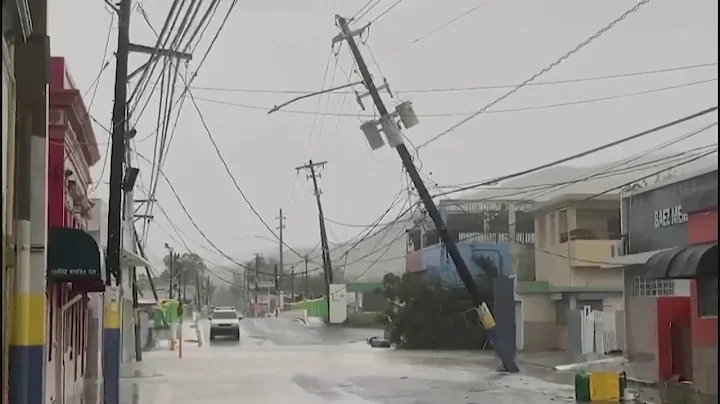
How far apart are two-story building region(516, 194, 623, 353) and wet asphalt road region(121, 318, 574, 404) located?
375cm

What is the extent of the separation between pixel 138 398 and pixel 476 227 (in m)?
41.7

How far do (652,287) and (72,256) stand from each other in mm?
18747

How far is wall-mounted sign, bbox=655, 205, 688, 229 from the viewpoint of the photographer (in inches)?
999

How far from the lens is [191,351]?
1594 inches

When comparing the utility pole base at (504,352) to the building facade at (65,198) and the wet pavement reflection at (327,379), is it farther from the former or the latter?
the building facade at (65,198)

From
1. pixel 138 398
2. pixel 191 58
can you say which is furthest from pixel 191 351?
pixel 191 58

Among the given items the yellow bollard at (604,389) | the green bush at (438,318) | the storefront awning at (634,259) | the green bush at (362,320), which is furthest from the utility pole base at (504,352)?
the green bush at (362,320)

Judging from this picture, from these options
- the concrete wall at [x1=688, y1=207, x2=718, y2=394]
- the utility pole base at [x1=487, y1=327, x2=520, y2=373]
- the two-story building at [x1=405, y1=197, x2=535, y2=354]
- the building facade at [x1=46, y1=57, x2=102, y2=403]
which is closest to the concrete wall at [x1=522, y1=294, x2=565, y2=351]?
the two-story building at [x1=405, y1=197, x2=535, y2=354]

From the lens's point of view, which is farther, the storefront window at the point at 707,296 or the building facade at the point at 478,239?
the building facade at the point at 478,239

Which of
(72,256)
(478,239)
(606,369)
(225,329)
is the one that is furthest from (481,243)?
(72,256)

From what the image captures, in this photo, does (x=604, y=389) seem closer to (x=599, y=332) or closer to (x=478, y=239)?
(x=599, y=332)

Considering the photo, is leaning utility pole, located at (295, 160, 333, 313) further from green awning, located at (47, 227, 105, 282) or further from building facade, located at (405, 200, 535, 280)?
green awning, located at (47, 227, 105, 282)

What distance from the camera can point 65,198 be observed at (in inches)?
747

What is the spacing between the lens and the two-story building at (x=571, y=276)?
130ft
